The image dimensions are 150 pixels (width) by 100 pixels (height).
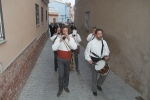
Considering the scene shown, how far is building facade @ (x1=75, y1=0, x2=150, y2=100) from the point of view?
11.7 ft

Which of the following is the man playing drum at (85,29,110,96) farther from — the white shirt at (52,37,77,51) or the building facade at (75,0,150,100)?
the building facade at (75,0,150,100)

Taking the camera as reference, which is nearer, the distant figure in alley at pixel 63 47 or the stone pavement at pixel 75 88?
the distant figure in alley at pixel 63 47

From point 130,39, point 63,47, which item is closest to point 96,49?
point 63,47

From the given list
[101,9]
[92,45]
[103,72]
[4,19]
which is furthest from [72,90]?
[101,9]

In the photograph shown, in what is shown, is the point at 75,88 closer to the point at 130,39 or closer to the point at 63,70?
the point at 63,70

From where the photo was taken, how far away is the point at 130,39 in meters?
4.21

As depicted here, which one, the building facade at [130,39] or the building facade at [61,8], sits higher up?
the building facade at [61,8]

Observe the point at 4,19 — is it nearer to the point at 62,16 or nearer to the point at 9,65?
the point at 9,65

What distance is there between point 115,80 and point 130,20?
202 centimetres

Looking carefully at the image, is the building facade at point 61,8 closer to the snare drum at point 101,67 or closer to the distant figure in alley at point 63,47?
the distant figure in alley at point 63,47

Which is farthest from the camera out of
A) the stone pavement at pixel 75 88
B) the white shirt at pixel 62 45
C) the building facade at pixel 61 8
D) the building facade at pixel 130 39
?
the building facade at pixel 61 8

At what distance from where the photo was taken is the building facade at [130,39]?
3564 mm

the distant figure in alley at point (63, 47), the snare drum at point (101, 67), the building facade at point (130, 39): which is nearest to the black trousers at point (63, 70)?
the distant figure in alley at point (63, 47)

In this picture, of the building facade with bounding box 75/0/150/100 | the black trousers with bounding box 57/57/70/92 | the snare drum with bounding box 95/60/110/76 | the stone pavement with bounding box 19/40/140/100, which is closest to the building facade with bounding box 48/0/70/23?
the building facade with bounding box 75/0/150/100
